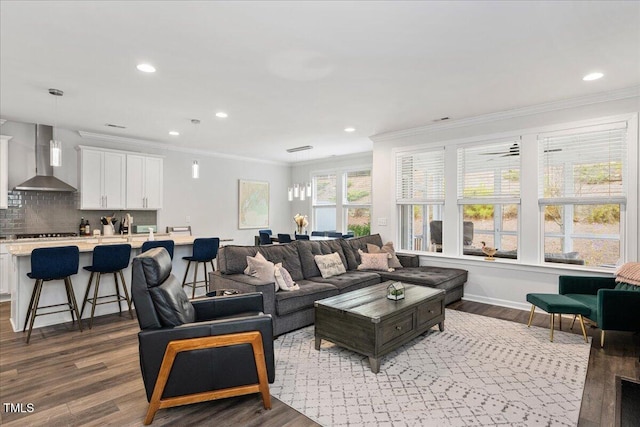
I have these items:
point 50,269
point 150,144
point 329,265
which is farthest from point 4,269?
point 329,265

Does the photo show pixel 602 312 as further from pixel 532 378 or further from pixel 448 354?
pixel 448 354

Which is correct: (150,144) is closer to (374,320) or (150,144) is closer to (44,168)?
(44,168)

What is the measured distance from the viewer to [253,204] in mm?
8703

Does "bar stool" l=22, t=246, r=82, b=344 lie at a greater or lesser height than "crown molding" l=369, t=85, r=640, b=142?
lesser

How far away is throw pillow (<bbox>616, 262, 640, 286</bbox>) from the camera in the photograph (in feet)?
10.9

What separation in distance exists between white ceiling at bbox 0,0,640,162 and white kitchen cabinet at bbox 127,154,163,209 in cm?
130

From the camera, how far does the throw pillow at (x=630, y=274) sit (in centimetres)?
332

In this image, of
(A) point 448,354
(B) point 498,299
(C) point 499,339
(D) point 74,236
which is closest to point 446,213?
(B) point 498,299

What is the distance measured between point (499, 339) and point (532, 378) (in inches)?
33.5

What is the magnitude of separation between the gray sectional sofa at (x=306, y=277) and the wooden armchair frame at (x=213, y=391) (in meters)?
1.18

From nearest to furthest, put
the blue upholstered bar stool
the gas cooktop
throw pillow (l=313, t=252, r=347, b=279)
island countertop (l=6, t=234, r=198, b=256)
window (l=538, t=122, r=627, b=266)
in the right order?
1. window (l=538, t=122, r=627, b=266)
2. island countertop (l=6, t=234, r=198, b=256)
3. the blue upholstered bar stool
4. throw pillow (l=313, t=252, r=347, b=279)
5. the gas cooktop

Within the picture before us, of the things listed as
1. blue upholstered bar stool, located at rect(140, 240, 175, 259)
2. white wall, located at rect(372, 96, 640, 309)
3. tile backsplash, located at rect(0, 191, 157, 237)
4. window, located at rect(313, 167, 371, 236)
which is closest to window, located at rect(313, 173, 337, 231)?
window, located at rect(313, 167, 371, 236)

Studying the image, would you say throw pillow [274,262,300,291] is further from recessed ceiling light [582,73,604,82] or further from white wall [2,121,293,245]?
white wall [2,121,293,245]

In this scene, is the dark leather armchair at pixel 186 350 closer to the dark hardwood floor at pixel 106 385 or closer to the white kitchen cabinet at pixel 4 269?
the dark hardwood floor at pixel 106 385
